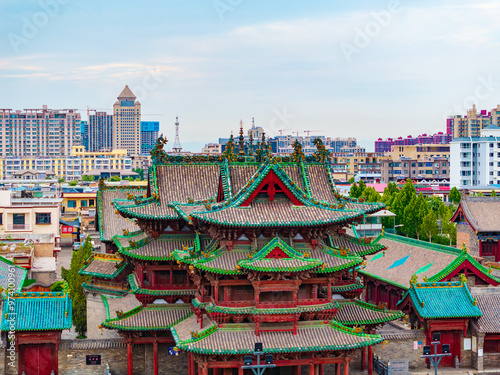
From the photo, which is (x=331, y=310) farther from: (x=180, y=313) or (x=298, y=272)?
(x=180, y=313)

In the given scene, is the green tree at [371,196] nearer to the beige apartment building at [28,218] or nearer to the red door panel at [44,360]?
the beige apartment building at [28,218]

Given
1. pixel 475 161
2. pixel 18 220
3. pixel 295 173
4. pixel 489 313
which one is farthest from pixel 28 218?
pixel 475 161

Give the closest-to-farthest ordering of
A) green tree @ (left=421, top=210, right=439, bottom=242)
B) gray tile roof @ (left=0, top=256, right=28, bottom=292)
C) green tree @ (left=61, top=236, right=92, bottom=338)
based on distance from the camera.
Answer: gray tile roof @ (left=0, top=256, right=28, bottom=292) < green tree @ (left=61, top=236, right=92, bottom=338) < green tree @ (left=421, top=210, right=439, bottom=242)

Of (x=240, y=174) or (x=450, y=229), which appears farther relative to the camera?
(x=450, y=229)

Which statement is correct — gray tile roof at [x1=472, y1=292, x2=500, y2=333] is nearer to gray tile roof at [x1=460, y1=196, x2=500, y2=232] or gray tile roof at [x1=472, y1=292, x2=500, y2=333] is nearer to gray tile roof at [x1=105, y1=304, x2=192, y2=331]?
gray tile roof at [x1=105, y1=304, x2=192, y2=331]

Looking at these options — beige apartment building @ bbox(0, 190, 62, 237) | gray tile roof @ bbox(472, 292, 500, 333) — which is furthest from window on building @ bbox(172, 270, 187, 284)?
beige apartment building @ bbox(0, 190, 62, 237)

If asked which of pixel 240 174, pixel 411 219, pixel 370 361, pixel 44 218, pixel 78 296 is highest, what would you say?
pixel 240 174

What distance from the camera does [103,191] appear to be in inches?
2293

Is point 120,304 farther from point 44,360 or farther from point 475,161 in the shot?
point 475,161

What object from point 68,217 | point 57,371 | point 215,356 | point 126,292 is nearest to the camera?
point 215,356

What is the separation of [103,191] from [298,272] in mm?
26083

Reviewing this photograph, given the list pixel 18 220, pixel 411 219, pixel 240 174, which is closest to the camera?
pixel 240 174

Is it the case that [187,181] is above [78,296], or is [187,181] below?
above

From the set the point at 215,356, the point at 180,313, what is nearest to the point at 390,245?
the point at 180,313
